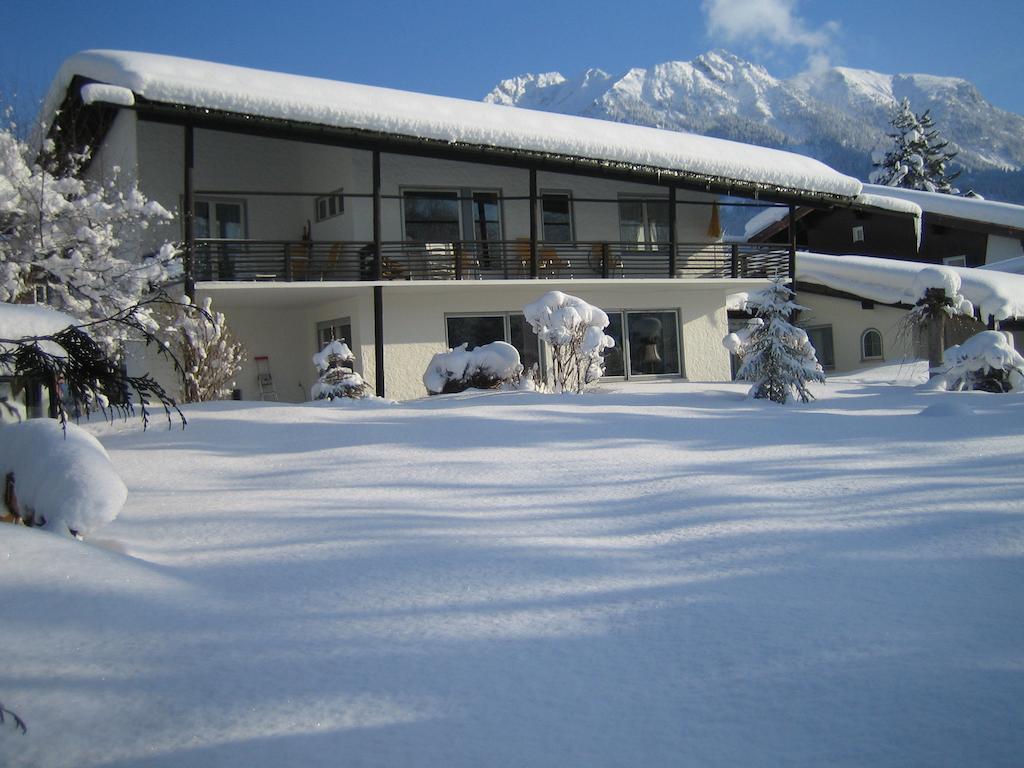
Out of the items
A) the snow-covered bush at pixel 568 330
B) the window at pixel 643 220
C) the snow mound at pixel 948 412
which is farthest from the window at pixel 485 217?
the snow mound at pixel 948 412

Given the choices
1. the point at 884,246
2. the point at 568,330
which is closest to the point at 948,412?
the point at 568,330

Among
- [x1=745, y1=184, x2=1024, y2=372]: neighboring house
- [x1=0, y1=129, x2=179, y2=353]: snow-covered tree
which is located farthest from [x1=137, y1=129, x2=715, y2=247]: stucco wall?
[x1=745, y1=184, x2=1024, y2=372]: neighboring house

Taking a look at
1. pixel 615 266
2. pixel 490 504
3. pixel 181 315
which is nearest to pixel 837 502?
pixel 490 504

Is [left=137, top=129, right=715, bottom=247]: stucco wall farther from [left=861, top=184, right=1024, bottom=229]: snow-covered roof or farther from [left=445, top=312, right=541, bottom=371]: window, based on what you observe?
[left=861, top=184, right=1024, bottom=229]: snow-covered roof

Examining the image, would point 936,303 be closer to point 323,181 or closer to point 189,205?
point 323,181

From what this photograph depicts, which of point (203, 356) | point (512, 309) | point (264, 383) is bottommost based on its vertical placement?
point (264, 383)

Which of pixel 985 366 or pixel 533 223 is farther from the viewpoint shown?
pixel 533 223

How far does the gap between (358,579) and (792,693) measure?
7.42 ft

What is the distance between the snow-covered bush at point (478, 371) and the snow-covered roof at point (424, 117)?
14.9ft

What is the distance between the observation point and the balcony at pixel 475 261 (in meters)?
16.0

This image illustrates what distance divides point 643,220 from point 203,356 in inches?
460

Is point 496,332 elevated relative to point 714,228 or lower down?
lower down

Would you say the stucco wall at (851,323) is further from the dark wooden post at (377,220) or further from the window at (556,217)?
the dark wooden post at (377,220)

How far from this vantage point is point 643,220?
68.3ft
